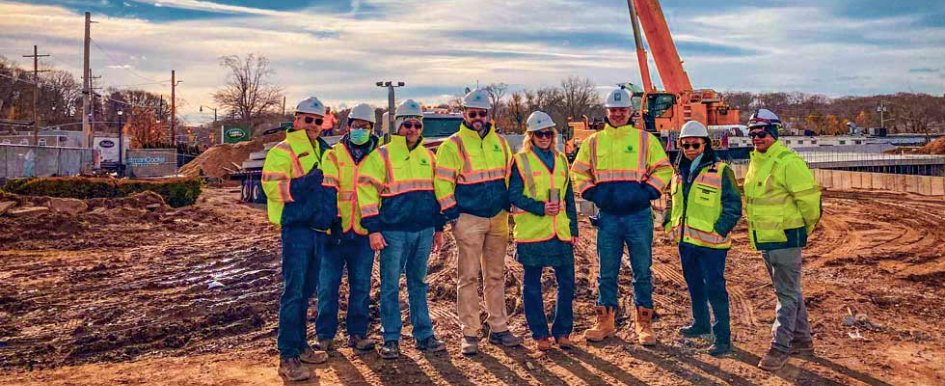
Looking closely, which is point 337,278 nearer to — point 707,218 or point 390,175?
point 390,175

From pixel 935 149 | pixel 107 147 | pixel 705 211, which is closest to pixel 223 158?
pixel 107 147

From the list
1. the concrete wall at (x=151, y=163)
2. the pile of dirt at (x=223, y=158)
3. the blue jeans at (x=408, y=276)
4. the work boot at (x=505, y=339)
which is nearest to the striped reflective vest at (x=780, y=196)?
the work boot at (x=505, y=339)

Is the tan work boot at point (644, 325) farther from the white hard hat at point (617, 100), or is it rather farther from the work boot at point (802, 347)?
the white hard hat at point (617, 100)

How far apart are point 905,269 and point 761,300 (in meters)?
3.67

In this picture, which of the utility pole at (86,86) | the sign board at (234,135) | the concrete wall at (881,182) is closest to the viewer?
the concrete wall at (881,182)

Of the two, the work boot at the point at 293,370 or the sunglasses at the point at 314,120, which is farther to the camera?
the sunglasses at the point at 314,120

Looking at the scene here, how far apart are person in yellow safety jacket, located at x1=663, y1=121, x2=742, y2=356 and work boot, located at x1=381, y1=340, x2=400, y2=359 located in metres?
2.66

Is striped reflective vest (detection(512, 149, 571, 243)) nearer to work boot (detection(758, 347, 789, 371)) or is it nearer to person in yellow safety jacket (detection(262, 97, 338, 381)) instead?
person in yellow safety jacket (detection(262, 97, 338, 381))

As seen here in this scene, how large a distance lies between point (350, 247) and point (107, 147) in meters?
37.7

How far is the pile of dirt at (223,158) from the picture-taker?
35094mm

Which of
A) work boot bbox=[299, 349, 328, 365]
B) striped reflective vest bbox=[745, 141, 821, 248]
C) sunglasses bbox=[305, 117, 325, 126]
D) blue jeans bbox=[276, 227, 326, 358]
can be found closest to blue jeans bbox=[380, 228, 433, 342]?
work boot bbox=[299, 349, 328, 365]

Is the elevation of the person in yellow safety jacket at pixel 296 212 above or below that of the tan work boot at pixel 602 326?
above

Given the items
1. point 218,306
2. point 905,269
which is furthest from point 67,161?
point 905,269

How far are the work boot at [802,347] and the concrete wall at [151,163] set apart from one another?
121 feet
